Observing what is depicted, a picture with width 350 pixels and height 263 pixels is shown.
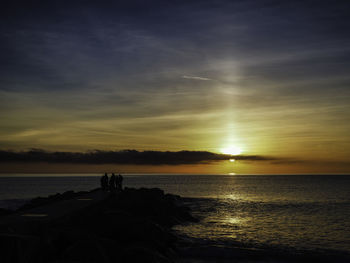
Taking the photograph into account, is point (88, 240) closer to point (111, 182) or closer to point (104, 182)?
point (104, 182)

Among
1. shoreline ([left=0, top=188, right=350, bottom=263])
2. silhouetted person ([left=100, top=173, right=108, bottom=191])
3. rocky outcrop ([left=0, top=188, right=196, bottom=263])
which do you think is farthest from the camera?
silhouetted person ([left=100, top=173, right=108, bottom=191])

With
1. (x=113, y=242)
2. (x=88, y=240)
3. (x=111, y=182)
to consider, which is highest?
(x=88, y=240)

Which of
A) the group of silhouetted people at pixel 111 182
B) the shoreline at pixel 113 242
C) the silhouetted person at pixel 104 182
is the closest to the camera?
the shoreline at pixel 113 242

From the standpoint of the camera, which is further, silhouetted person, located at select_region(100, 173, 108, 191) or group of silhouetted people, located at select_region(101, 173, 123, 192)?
group of silhouetted people, located at select_region(101, 173, 123, 192)

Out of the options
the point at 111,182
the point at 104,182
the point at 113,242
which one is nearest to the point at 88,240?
the point at 113,242

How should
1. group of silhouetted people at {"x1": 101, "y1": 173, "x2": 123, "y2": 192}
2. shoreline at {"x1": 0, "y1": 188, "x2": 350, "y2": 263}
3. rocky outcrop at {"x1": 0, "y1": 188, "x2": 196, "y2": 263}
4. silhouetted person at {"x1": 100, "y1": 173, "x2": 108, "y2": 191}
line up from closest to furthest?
rocky outcrop at {"x1": 0, "y1": 188, "x2": 196, "y2": 263} < shoreline at {"x1": 0, "y1": 188, "x2": 350, "y2": 263} < silhouetted person at {"x1": 100, "y1": 173, "x2": 108, "y2": 191} < group of silhouetted people at {"x1": 101, "y1": 173, "x2": 123, "y2": 192}

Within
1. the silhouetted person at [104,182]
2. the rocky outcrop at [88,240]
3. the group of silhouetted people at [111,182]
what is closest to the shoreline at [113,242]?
the rocky outcrop at [88,240]

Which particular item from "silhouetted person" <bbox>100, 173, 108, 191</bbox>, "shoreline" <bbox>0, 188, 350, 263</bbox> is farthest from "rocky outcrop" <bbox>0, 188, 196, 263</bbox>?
"silhouetted person" <bbox>100, 173, 108, 191</bbox>

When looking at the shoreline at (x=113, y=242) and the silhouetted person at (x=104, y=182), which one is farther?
the silhouetted person at (x=104, y=182)

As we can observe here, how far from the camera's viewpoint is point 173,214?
119 feet

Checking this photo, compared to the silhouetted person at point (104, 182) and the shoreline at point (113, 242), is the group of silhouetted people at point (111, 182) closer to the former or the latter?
the silhouetted person at point (104, 182)

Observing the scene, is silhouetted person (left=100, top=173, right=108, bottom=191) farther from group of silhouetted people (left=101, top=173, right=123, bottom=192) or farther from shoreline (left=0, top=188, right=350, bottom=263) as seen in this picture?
shoreline (left=0, top=188, right=350, bottom=263)

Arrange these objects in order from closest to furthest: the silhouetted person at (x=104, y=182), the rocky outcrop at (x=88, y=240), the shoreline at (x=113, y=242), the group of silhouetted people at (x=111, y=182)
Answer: the rocky outcrop at (x=88, y=240) → the shoreline at (x=113, y=242) → the silhouetted person at (x=104, y=182) → the group of silhouetted people at (x=111, y=182)

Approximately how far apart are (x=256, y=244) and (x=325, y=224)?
48.5 ft
